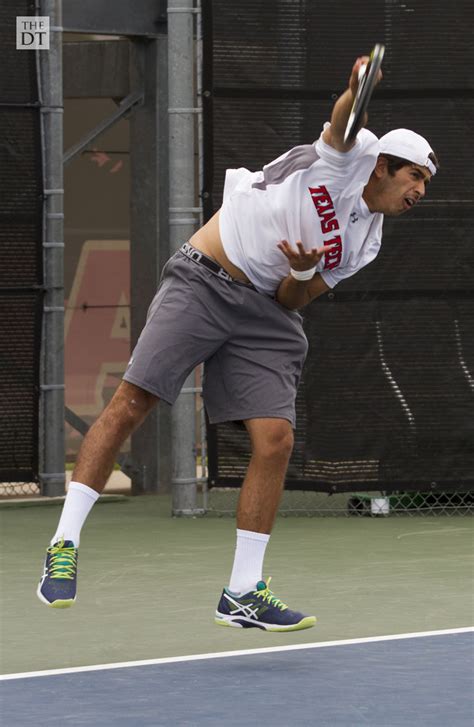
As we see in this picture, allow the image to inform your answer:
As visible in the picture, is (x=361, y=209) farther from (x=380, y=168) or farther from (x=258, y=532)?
(x=258, y=532)

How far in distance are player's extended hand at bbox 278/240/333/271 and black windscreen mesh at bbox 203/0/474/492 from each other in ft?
11.6

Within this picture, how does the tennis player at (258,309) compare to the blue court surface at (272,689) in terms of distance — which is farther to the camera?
the tennis player at (258,309)

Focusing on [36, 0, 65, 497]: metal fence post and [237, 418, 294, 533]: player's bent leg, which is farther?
[36, 0, 65, 497]: metal fence post

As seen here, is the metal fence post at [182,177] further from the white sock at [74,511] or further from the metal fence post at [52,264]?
the white sock at [74,511]

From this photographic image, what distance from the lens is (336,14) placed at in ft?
29.0

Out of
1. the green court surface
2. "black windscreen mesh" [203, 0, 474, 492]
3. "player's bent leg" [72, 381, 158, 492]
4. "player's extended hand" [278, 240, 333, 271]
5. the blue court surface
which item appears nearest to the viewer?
the blue court surface

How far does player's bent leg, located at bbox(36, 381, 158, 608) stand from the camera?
5.28 meters

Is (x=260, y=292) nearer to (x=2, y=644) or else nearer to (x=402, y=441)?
(x=2, y=644)

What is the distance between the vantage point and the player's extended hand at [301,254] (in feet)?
17.3

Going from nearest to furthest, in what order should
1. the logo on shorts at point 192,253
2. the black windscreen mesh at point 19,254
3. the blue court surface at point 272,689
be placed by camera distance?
the blue court surface at point 272,689, the logo on shorts at point 192,253, the black windscreen mesh at point 19,254

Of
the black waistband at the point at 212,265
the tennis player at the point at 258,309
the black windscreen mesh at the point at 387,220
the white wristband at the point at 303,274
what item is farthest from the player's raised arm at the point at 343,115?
the black windscreen mesh at the point at 387,220

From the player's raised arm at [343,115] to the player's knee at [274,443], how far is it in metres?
0.91

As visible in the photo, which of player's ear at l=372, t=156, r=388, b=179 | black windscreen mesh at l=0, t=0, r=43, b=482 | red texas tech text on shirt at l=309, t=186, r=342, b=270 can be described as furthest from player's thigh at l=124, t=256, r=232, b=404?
black windscreen mesh at l=0, t=0, r=43, b=482

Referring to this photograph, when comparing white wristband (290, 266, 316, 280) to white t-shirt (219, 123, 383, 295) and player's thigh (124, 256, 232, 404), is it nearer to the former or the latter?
white t-shirt (219, 123, 383, 295)
